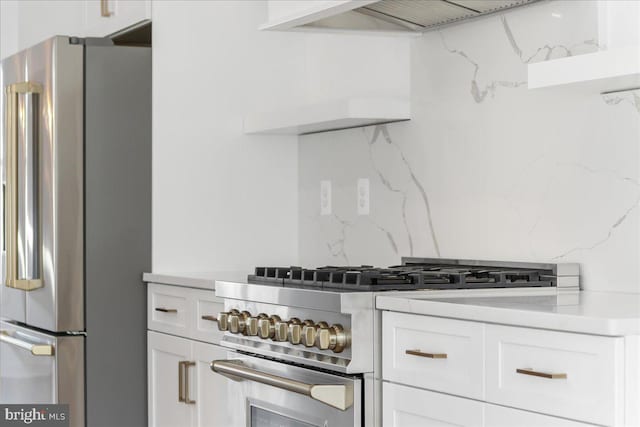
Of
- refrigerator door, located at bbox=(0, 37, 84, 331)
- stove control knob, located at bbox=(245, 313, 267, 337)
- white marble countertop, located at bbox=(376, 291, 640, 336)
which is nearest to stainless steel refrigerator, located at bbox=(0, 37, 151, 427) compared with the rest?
refrigerator door, located at bbox=(0, 37, 84, 331)

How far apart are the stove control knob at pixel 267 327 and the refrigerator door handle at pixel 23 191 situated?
1218mm

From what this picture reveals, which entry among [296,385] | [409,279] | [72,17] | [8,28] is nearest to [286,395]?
[296,385]

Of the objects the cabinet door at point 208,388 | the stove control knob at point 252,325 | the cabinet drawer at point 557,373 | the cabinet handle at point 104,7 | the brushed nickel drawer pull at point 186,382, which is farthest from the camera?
the cabinet handle at point 104,7

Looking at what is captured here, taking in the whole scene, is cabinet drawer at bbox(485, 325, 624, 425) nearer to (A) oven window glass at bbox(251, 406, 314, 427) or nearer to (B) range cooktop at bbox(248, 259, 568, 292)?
(B) range cooktop at bbox(248, 259, 568, 292)

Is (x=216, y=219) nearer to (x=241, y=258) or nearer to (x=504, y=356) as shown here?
(x=241, y=258)

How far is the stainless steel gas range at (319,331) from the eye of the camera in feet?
6.93

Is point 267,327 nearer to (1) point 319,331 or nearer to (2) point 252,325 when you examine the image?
(2) point 252,325

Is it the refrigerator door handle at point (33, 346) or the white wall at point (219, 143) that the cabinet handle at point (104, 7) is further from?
the refrigerator door handle at point (33, 346)

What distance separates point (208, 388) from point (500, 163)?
42.0 inches

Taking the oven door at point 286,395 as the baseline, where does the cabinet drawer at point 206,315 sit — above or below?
above

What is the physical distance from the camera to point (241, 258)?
348 centimetres

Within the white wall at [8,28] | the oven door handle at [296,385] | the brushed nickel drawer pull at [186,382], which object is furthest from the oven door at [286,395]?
the white wall at [8,28]

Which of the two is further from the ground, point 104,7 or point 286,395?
point 104,7

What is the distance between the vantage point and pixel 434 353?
195cm
